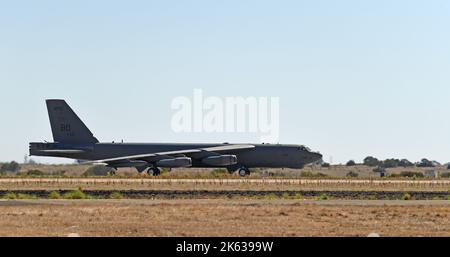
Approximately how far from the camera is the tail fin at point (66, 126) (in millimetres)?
83625

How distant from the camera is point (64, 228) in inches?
1151

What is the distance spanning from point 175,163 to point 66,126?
36.9 ft

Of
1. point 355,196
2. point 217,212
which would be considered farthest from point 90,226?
point 355,196

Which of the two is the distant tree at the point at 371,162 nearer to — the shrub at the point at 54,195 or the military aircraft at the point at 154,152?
the military aircraft at the point at 154,152

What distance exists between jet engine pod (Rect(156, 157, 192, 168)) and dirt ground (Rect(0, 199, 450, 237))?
3836 cm

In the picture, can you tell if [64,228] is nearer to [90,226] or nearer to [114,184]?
[90,226]

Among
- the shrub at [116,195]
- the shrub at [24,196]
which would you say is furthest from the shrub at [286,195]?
the shrub at [24,196]

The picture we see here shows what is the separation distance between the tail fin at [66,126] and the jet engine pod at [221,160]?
10573 millimetres

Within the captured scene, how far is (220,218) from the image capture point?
33062 mm

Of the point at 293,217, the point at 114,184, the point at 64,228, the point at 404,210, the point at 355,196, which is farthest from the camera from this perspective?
the point at 114,184

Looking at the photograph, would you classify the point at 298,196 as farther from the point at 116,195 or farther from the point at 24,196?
the point at 24,196

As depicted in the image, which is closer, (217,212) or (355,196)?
(217,212)
